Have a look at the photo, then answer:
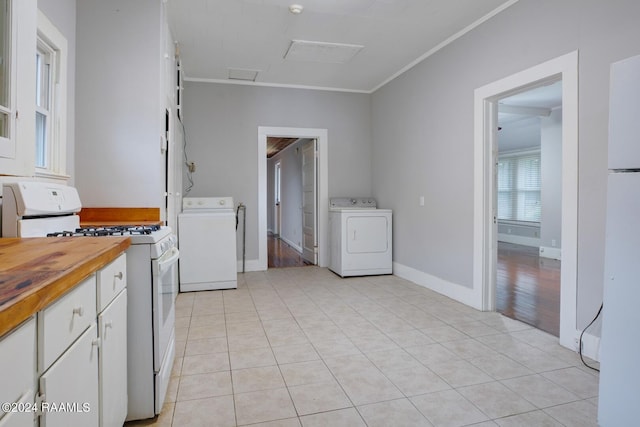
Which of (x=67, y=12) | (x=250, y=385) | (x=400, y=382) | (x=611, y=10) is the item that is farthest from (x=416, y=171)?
(x=67, y=12)

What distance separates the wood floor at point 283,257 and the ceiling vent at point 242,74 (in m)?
2.79

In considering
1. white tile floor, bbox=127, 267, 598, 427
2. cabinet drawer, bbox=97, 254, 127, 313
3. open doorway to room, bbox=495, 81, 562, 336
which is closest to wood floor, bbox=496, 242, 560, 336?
open doorway to room, bbox=495, 81, 562, 336

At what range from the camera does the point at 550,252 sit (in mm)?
6672

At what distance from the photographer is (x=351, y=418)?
1722 mm

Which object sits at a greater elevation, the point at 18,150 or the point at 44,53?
the point at 44,53

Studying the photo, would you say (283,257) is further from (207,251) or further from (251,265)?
(207,251)

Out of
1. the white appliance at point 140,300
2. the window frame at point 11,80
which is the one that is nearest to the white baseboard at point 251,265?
the white appliance at point 140,300

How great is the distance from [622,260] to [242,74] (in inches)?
179

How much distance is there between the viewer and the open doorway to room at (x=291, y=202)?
5953mm

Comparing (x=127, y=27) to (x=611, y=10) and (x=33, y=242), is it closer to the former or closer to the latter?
(x=33, y=242)

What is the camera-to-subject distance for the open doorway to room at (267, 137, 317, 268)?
5953 mm

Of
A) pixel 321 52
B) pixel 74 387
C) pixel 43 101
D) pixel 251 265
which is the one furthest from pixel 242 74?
pixel 74 387

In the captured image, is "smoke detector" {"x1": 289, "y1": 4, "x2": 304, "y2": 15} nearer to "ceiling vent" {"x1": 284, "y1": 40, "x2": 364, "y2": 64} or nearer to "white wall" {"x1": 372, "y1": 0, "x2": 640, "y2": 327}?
"ceiling vent" {"x1": 284, "y1": 40, "x2": 364, "y2": 64}

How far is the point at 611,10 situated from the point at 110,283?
10.2ft
